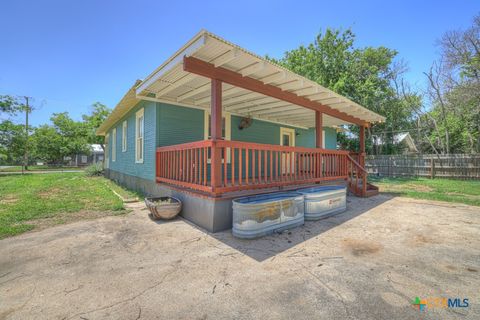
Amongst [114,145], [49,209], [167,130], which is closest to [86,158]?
[114,145]

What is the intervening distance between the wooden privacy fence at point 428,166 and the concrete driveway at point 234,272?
438 inches

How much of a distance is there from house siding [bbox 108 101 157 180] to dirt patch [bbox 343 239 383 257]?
538 centimetres

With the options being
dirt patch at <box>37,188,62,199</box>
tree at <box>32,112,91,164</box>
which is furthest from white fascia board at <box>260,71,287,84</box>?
tree at <box>32,112,91,164</box>

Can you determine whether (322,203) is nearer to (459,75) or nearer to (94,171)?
(94,171)

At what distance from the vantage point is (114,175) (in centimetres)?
1143

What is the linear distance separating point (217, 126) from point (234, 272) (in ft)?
7.91

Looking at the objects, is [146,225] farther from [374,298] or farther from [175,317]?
[374,298]

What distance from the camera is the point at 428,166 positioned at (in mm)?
13305

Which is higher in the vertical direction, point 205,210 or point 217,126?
point 217,126

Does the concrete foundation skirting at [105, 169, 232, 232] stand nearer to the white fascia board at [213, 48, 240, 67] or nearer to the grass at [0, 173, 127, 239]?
the grass at [0, 173, 127, 239]

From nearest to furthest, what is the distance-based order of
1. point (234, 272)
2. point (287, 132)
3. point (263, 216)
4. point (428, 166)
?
1. point (234, 272)
2. point (263, 216)
3. point (287, 132)
4. point (428, 166)

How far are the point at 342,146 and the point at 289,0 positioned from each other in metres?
15.2

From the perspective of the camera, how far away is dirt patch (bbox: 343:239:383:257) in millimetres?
3121

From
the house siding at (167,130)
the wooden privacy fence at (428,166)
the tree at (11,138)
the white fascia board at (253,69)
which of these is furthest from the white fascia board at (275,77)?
the tree at (11,138)
